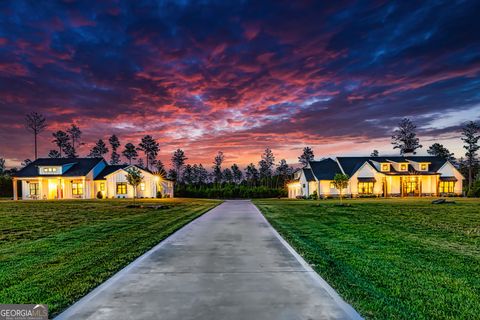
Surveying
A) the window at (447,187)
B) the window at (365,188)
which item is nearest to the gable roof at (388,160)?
the window at (447,187)

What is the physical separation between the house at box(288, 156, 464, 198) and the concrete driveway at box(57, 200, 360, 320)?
36808mm

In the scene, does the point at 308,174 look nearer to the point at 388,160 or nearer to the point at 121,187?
the point at 388,160

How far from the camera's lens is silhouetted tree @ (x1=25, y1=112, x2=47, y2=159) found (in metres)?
55.5

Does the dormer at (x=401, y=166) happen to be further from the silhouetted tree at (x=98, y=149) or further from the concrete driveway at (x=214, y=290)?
the silhouetted tree at (x=98, y=149)

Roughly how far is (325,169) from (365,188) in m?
6.28

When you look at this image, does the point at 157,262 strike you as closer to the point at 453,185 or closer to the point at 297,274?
the point at 297,274

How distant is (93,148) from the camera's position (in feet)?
272

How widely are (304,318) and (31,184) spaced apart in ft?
168

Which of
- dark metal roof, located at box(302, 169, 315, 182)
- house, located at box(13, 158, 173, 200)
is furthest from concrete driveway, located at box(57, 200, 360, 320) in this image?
dark metal roof, located at box(302, 169, 315, 182)

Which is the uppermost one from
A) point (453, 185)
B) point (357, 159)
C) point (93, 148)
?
point (93, 148)

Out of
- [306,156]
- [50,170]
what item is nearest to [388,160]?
[306,156]

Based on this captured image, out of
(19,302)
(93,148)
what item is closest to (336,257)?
(19,302)

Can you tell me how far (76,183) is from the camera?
44875mm

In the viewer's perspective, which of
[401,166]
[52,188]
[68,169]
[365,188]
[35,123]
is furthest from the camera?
[35,123]
